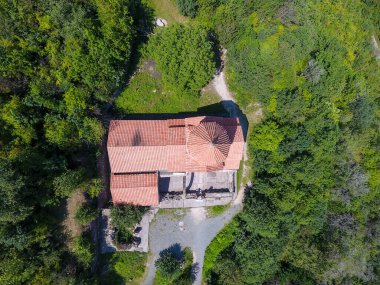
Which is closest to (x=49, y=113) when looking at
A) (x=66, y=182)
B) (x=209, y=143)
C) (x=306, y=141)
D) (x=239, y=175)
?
(x=66, y=182)

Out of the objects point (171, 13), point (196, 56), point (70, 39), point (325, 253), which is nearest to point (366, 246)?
point (325, 253)

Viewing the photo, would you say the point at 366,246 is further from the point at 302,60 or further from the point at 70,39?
the point at 70,39

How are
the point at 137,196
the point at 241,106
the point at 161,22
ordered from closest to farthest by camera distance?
the point at 137,196, the point at 161,22, the point at 241,106

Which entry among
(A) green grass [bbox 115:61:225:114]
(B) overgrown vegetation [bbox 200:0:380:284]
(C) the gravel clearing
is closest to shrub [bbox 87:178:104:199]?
(C) the gravel clearing

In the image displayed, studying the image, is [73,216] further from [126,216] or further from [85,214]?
[126,216]

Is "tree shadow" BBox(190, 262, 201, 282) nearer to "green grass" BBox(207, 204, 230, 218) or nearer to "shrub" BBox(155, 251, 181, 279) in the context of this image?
"shrub" BBox(155, 251, 181, 279)

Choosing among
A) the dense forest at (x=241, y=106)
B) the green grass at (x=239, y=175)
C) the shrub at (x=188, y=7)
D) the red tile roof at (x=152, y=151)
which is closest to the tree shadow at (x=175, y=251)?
the dense forest at (x=241, y=106)

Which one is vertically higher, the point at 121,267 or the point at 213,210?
the point at 213,210
